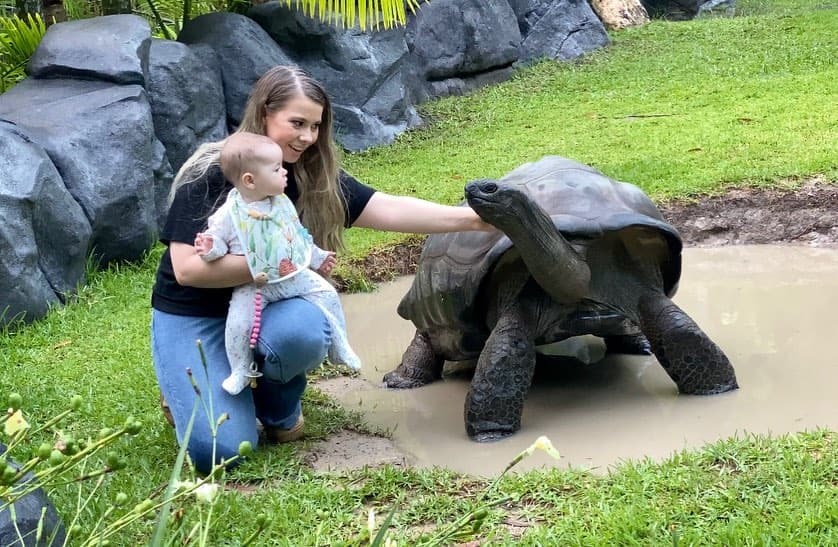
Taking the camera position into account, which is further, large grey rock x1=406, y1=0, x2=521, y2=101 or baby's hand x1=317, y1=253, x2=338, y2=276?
large grey rock x1=406, y1=0, x2=521, y2=101

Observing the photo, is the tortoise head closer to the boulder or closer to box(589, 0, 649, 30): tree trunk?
box(589, 0, 649, 30): tree trunk

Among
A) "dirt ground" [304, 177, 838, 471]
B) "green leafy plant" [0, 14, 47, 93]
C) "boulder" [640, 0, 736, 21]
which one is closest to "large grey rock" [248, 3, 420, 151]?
"green leafy plant" [0, 14, 47, 93]

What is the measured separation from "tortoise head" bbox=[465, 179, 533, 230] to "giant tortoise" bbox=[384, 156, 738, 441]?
0.04 meters

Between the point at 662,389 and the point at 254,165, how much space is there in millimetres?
1876

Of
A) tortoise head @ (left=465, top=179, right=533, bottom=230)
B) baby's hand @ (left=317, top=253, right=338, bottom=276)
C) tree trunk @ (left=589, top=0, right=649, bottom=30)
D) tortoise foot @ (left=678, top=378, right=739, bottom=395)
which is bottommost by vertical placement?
tree trunk @ (left=589, top=0, right=649, bottom=30)

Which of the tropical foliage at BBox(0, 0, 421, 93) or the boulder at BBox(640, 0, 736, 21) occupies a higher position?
the tropical foliage at BBox(0, 0, 421, 93)

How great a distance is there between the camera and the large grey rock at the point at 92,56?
6.17m

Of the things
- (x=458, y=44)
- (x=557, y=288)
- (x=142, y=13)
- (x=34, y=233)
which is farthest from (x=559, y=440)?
(x=458, y=44)

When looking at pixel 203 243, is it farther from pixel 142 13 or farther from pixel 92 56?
pixel 142 13

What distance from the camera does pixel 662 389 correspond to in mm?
3836

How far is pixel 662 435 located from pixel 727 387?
0.49 meters

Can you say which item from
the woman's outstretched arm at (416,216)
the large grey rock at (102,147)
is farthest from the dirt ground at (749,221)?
the woman's outstretched arm at (416,216)

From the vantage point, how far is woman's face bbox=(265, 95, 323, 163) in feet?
10.3

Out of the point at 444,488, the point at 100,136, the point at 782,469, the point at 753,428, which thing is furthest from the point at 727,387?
the point at 100,136
